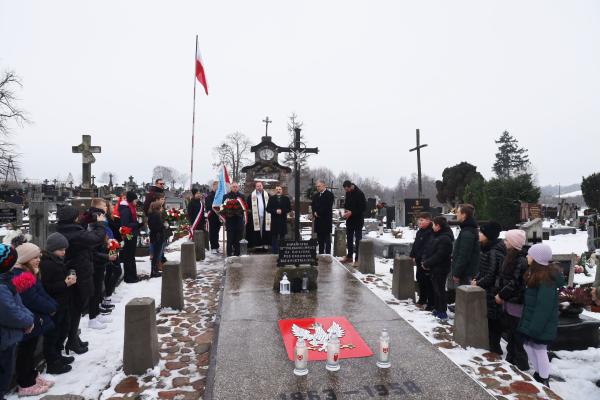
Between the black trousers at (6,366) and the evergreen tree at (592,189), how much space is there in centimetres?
3059

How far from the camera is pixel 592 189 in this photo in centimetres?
2606

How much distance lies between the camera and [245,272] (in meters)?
8.95

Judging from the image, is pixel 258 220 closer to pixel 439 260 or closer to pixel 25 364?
pixel 439 260

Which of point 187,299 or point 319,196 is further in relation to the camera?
point 319,196

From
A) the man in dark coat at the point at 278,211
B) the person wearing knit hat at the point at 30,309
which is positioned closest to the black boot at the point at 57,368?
the person wearing knit hat at the point at 30,309

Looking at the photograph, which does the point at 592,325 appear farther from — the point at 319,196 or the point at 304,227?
the point at 304,227

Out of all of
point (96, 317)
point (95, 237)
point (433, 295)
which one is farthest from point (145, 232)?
point (433, 295)

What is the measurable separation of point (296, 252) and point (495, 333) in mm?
3468

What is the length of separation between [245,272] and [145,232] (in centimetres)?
634

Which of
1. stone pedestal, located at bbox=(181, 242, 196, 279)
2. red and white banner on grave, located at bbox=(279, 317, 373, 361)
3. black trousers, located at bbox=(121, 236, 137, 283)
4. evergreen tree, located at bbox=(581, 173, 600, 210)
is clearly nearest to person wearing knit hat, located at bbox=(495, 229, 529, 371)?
red and white banner on grave, located at bbox=(279, 317, 373, 361)

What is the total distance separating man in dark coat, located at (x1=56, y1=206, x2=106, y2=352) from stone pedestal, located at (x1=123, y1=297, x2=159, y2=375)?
942 mm

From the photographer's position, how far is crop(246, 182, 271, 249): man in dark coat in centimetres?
1249

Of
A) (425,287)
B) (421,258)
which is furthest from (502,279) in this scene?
(425,287)

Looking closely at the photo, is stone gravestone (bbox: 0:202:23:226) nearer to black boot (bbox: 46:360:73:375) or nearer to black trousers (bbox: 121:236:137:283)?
black trousers (bbox: 121:236:137:283)
